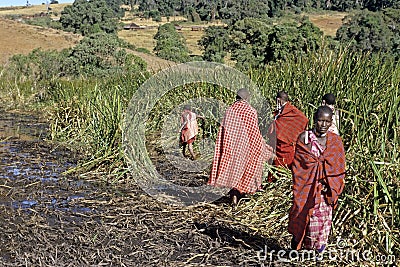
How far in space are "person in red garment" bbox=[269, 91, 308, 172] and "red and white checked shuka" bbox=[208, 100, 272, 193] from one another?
376 mm

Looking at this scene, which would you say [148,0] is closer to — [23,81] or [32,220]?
Answer: [23,81]

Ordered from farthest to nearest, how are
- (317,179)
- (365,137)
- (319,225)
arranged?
(365,137) < (319,225) < (317,179)

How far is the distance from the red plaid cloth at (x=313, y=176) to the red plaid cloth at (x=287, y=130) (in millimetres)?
1970

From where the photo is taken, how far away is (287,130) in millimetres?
5973

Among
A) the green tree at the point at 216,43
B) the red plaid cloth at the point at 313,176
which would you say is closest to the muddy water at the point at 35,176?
the red plaid cloth at the point at 313,176

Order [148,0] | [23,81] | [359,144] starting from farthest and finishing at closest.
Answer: [148,0] → [23,81] → [359,144]

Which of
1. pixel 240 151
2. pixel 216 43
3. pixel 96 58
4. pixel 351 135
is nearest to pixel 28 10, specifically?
pixel 216 43

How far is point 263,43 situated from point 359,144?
2064cm

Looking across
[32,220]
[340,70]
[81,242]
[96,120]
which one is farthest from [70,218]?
[340,70]

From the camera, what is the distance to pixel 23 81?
Answer: 63.3ft

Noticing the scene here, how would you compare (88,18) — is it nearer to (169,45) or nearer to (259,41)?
(169,45)

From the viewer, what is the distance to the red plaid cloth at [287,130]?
5902 mm

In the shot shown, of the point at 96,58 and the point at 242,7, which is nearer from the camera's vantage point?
the point at 96,58

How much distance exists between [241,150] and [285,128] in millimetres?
628
